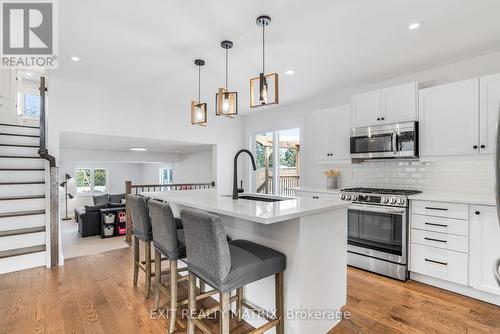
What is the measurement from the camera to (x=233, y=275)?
151 centimetres

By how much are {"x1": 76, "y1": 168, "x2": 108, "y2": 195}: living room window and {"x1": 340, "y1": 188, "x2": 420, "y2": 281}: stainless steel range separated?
32.9ft

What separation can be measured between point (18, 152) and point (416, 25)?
220 inches

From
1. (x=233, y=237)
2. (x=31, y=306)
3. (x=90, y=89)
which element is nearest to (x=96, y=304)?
(x=31, y=306)

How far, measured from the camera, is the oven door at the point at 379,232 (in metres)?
2.92

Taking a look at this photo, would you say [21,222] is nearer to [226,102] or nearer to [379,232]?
[226,102]

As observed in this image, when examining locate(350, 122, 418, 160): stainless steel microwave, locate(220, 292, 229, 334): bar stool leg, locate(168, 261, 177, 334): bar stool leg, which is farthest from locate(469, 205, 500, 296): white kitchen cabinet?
locate(168, 261, 177, 334): bar stool leg

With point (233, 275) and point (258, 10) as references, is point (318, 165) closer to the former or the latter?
point (258, 10)

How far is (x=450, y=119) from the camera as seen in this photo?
2.84 metres

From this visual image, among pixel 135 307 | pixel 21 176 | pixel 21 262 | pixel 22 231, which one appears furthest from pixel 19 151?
pixel 135 307

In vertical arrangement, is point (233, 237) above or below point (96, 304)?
above

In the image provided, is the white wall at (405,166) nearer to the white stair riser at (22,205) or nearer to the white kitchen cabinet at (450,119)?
the white kitchen cabinet at (450,119)

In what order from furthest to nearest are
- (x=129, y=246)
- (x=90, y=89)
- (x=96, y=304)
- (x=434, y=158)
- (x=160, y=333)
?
(x=129, y=246) < (x=90, y=89) < (x=434, y=158) < (x=96, y=304) < (x=160, y=333)

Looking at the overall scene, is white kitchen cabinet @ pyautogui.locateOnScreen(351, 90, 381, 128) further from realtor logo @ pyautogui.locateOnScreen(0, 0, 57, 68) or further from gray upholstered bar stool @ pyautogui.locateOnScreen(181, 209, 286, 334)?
realtor logo @ pyautogui.locateOnScreen(0, 0, 57, 68)

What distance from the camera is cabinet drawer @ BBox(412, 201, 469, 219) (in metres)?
2.56
